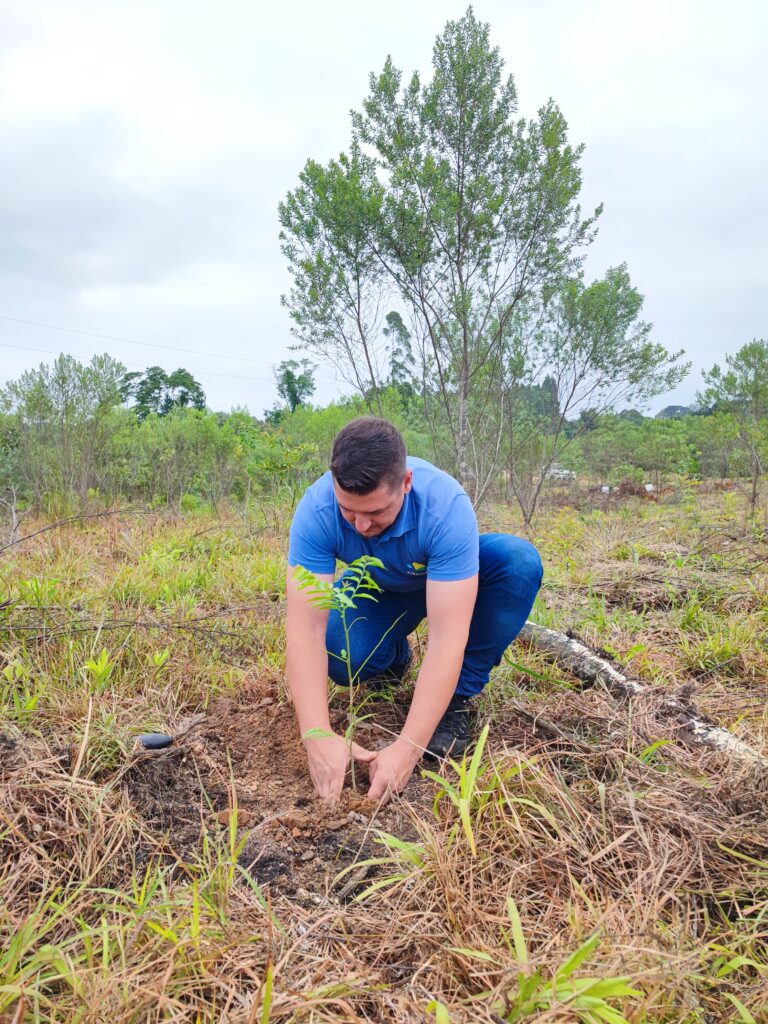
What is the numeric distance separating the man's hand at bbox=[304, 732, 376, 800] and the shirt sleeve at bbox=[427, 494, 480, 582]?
22.0 inches

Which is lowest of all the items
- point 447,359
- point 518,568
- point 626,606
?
point 626,606

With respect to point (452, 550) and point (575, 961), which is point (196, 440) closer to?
point (452, 550)

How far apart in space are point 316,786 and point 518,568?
98 cm

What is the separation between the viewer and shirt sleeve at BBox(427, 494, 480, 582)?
5.85 feet

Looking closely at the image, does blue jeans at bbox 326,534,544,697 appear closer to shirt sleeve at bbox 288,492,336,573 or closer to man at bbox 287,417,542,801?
man at bbox 287,417,542,801

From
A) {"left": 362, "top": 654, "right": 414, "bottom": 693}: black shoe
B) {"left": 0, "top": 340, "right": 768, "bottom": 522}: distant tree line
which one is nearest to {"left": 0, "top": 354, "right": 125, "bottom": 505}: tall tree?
{"left": 0, "top": 340, "right": 768, "bottom": 522}: distant tree line

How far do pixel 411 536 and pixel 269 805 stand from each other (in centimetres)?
89

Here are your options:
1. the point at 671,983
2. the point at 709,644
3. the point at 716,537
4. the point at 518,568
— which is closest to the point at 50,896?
the point at 671,983

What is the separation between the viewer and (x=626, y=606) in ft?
11.5

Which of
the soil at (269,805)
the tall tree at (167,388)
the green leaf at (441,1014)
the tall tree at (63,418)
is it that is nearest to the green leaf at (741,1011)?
the green leaf at (441,1014)

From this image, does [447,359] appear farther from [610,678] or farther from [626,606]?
[610,678]

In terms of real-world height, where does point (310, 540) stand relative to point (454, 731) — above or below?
above

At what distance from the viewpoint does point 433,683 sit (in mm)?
1697

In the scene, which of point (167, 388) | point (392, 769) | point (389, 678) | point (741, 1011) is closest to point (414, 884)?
point (392, 769)
